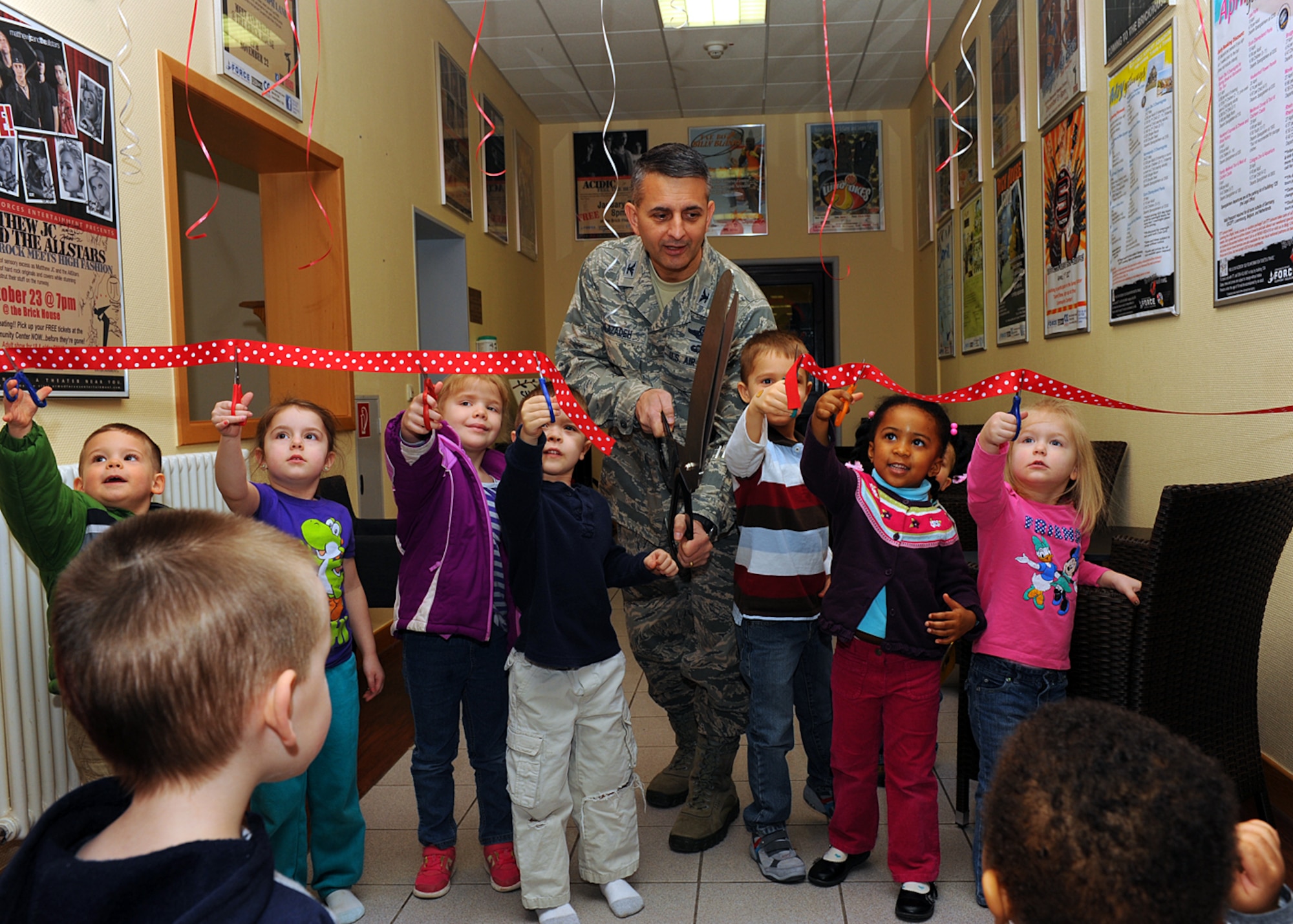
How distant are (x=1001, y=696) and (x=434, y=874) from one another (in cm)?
129

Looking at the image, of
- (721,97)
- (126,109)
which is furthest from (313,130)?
(721,97)

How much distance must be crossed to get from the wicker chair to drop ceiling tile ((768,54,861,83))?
16.7ft

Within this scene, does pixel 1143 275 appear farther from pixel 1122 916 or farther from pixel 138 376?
pixel 138 376

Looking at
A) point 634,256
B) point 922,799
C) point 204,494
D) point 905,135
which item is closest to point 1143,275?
point 634,256

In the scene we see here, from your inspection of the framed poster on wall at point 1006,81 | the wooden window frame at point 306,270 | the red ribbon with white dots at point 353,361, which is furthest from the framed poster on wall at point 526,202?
the red ribbon with white dots at point 353,361

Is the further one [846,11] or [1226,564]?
[846,11]

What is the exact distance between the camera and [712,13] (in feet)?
18.0

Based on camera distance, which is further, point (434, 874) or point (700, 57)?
point (700, 57)

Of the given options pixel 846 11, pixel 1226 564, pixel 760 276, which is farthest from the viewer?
pixel 760 276

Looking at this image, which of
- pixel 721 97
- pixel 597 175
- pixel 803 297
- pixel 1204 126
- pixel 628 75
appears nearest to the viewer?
pixel 1204 126

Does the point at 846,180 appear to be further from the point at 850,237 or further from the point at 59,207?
the point at 59,207

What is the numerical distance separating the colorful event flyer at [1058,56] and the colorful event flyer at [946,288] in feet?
5.97

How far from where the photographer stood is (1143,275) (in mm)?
3014

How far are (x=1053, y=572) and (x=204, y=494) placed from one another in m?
2.42
